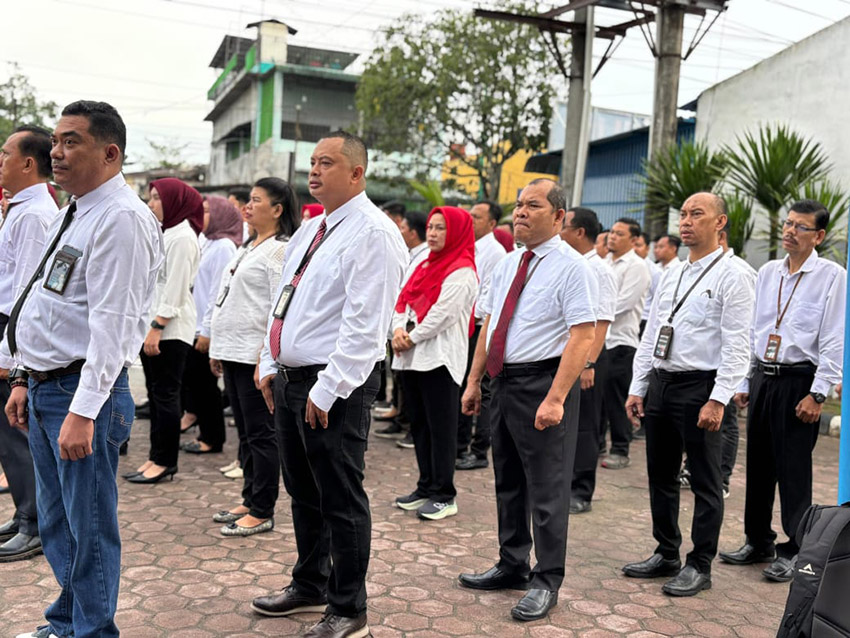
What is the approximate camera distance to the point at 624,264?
7578mm

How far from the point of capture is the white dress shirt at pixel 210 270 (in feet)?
21.5

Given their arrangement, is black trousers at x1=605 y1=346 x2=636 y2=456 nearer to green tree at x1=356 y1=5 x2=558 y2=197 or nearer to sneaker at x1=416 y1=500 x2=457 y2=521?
sneaker at x1=416 y1=500 x2=457 y2=521

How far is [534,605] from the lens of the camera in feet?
12.9

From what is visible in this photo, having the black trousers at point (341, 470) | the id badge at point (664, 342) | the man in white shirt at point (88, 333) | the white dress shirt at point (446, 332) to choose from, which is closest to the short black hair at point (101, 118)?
the man in white shirt at point (88, 333)

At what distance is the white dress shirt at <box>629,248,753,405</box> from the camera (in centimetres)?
428

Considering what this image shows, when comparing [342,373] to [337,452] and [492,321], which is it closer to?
[337,452]

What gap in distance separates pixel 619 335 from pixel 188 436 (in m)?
3.82

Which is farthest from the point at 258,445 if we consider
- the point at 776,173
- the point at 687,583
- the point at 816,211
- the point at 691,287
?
the point at 776,173

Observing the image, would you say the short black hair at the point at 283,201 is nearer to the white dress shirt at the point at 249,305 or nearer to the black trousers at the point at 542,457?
the white dress shirt at the point at 249,305

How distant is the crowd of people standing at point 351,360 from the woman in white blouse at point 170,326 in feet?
0.05

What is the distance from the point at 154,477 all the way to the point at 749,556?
3772 millimetres

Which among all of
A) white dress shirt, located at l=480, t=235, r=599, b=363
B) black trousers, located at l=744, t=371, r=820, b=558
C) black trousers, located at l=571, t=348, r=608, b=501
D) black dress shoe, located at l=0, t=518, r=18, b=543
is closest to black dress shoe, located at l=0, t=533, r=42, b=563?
black dress shoe, located at l=0, t=518, r=18, b=543

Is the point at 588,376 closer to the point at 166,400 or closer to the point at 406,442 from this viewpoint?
the point at 406,442

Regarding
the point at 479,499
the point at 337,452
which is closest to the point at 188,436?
the point at 479,499
